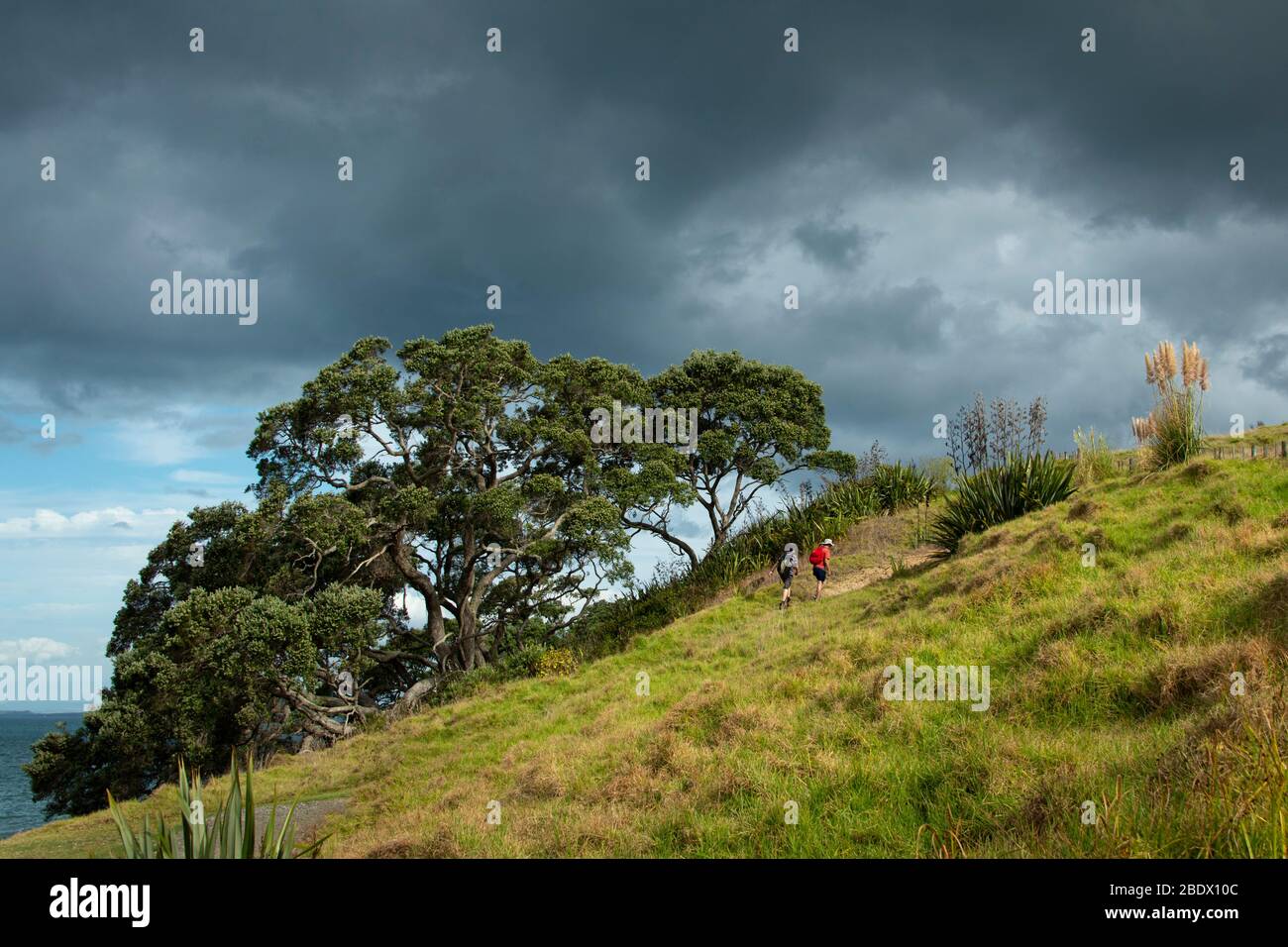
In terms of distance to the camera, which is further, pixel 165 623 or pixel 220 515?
pixel 220 515

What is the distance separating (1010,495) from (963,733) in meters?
10.8

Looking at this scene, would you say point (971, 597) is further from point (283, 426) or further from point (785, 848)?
point (283, 426)

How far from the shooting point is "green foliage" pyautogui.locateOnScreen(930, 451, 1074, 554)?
16.5m

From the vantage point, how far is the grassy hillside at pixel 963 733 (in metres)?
5.33

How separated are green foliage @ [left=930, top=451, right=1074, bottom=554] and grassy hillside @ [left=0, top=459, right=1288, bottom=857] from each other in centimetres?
167

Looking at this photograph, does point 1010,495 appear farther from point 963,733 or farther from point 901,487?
point 963,733

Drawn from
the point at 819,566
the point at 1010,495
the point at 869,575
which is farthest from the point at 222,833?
the point at 1010,495

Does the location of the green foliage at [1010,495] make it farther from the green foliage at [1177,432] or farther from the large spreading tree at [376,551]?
the large spreading tree at [376,551]

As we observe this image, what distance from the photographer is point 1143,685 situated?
6.99m

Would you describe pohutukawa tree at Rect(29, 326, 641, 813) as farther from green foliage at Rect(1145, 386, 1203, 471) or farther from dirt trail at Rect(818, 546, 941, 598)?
green foliage at Rect(1145, 386, 1203, 471)

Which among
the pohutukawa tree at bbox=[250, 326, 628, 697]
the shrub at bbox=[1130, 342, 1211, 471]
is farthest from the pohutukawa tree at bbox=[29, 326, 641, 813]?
the shrub at bbox=[1130, 342, 1211, 471]
